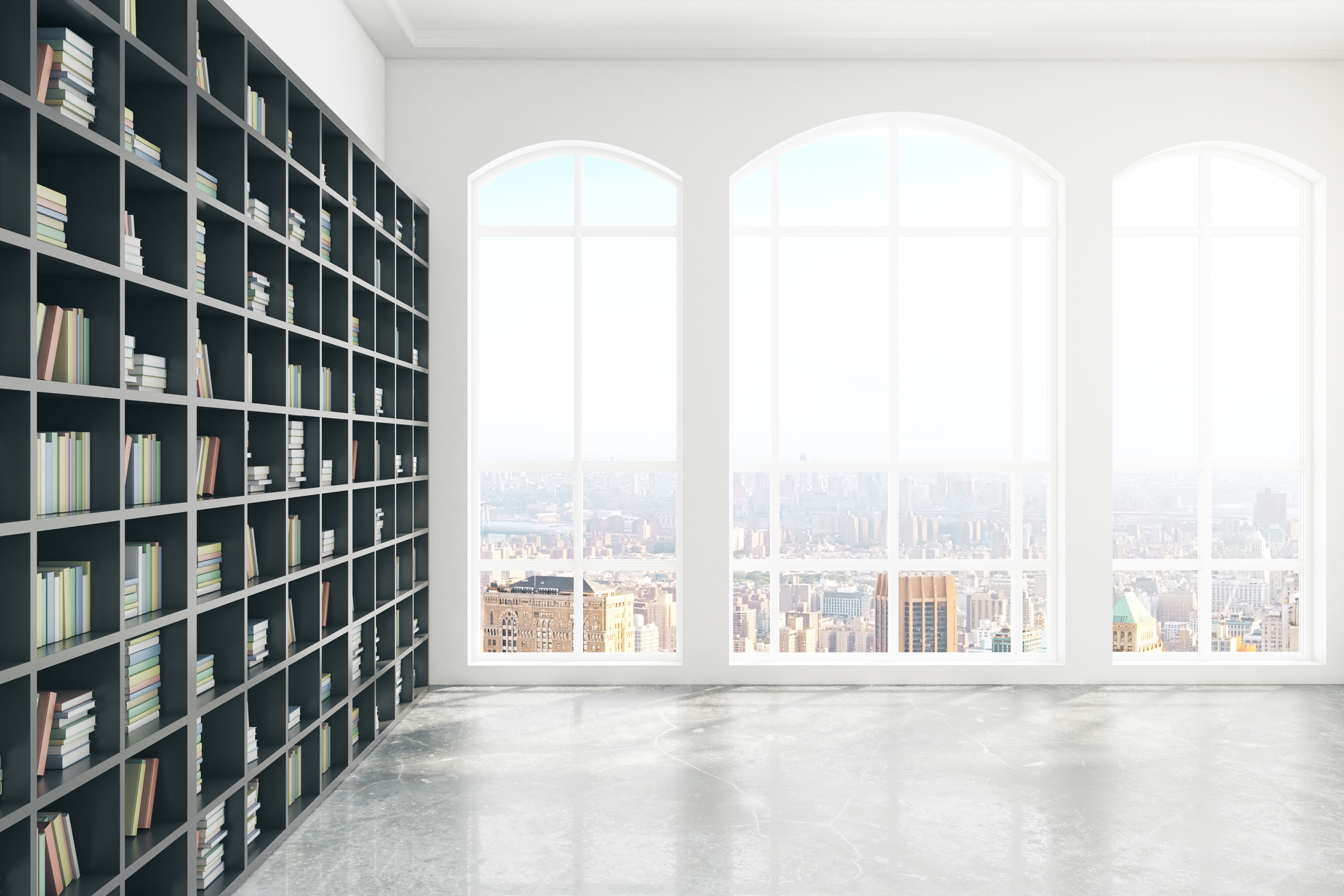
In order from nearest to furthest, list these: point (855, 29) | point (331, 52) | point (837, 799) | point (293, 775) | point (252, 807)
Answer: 1. point (252, 807)
2. point (293, 775)
3. point (837, 799)
4. point (331, 52)
5. point (855, 29)

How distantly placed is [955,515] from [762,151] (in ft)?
9.79

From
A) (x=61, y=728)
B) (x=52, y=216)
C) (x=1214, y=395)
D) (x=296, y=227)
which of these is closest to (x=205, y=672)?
(x=61, y=728)

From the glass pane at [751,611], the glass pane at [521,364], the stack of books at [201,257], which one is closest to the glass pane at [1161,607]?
the glass pane at [751,611]

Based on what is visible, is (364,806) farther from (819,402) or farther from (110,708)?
(819,402)

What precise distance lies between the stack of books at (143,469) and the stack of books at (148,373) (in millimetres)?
162

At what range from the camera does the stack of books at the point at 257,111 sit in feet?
11.2

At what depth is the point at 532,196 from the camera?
6191mm

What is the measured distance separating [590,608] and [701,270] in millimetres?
2554

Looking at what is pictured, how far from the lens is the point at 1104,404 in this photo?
607 centimetres

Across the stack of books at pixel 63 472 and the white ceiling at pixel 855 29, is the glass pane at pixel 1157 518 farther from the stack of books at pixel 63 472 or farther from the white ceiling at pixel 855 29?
the stack of books at pixel 63 472

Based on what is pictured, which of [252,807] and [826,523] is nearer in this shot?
[252,807]

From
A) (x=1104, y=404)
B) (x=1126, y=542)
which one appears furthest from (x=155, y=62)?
(x=1126, y=542)

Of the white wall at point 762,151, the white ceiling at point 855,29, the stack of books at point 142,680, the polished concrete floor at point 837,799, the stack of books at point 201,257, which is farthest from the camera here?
the white wall at point 762,151

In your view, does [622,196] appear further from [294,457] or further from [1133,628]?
[1133,628]
